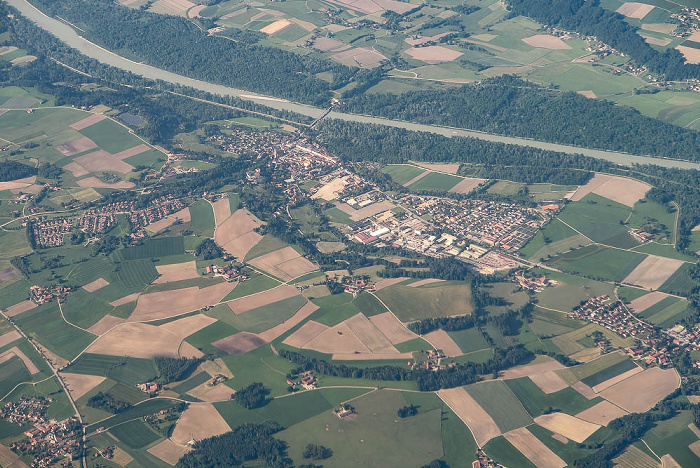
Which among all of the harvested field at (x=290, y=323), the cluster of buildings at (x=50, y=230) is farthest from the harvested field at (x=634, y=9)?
the cluster of buildings at (x=50, y=230)

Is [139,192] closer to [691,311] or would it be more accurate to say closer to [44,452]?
[44,452]

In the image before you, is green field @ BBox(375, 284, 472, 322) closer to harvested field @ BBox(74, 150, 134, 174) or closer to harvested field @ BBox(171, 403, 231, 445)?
harvested field @ BBox(171, 403, 231, 445)

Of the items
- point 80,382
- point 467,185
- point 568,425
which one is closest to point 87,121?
point 467,185

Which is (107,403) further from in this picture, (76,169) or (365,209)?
(76,169)

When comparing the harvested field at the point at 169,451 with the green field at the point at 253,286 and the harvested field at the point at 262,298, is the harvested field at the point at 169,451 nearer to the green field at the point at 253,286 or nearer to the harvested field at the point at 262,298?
the harvested field at the point at 262,298

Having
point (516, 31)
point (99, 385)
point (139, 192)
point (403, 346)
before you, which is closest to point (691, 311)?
point (403, 346)

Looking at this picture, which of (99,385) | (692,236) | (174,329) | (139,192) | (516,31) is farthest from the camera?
(516,31)
